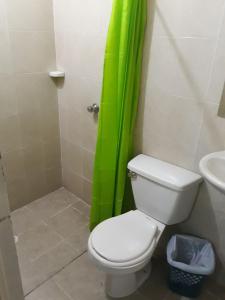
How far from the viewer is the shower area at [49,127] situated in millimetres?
1615

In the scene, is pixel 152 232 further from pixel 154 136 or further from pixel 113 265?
pixel 154 136

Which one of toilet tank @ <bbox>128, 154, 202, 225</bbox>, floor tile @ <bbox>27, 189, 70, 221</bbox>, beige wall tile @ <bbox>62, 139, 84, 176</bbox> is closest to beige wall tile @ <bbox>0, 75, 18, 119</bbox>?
beige wall tile @ <bbox>62, 139, 84, 176</bbox>

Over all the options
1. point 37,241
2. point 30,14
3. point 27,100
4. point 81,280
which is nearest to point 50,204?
point 37,241

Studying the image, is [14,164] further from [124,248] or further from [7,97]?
[124,248]

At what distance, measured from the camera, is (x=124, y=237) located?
1.37 metres

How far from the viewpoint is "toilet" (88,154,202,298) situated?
4.14ft

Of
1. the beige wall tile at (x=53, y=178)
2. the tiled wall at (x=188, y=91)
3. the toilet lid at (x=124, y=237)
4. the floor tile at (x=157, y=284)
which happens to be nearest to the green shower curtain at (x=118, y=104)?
the tiled wall at (x=188, y=91)

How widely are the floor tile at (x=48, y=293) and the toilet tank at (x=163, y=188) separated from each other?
2.38ft

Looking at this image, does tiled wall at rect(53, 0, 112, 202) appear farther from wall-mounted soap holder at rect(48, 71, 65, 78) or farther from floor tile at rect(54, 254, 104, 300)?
floor tile at rect(54, 254, 104, 300)

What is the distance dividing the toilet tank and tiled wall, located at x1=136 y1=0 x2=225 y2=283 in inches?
2.7

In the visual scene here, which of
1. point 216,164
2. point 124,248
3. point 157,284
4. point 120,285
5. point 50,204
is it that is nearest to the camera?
point 216,164

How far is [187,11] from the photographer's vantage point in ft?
3.88

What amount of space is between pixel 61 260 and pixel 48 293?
0.24m

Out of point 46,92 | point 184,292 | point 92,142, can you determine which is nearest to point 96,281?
point 184,292
